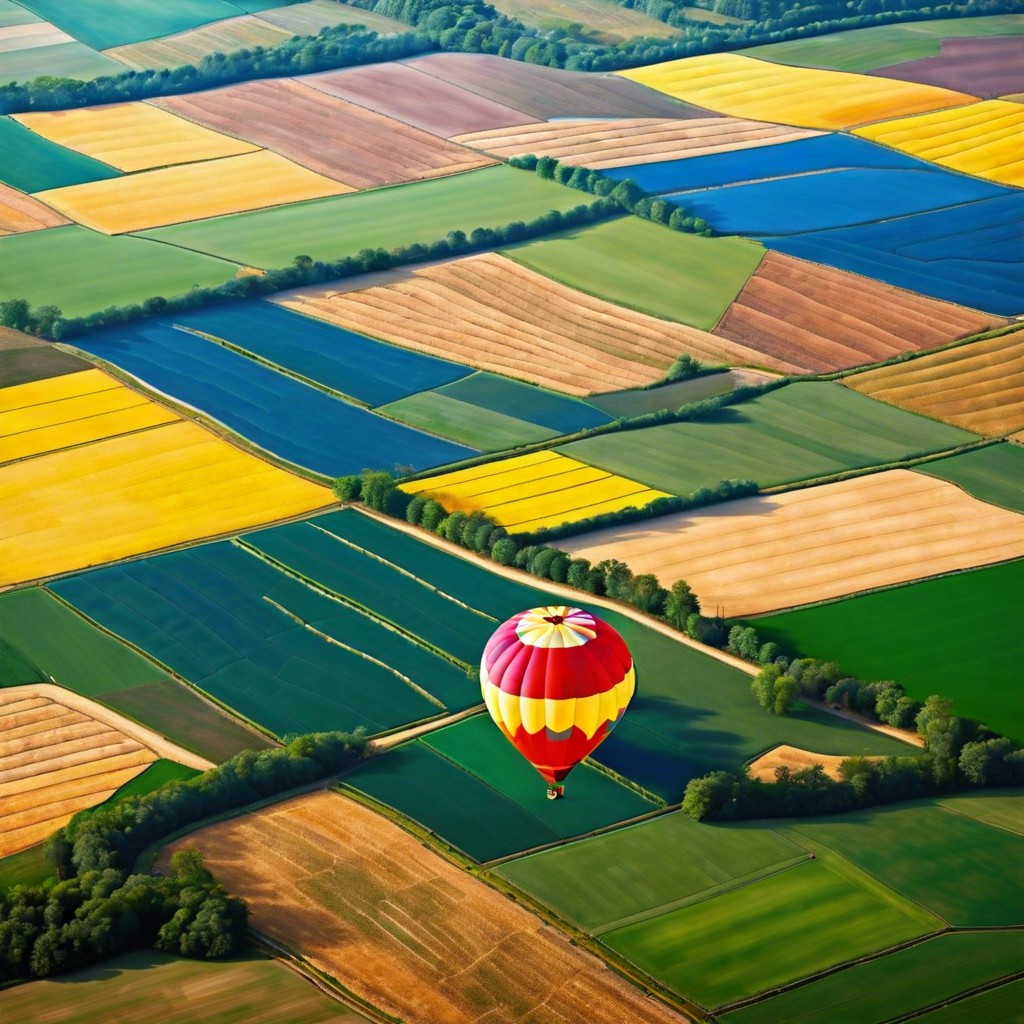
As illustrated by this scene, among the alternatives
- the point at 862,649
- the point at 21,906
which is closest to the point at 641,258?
the point at 862,649

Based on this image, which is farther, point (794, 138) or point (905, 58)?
point (905, 58)

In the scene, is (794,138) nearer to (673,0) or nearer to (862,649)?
(673,0)

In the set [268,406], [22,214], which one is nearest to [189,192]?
[22,214]

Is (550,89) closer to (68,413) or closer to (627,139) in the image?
(627,139)

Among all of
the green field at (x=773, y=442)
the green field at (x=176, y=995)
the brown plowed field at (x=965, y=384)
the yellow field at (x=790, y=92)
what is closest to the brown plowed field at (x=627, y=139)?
the yellow field at (x=790, y=92)

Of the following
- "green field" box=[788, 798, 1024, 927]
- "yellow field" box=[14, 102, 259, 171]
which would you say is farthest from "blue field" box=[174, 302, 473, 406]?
"green field" box=[788, 798, 1024, 927]
